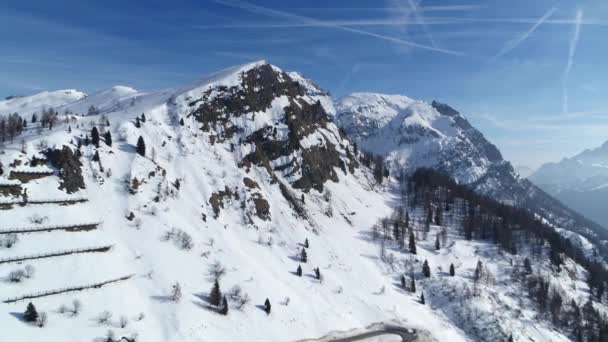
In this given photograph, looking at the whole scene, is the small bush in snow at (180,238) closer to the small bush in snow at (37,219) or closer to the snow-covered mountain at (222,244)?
the snow-covered mountain at (222,244)

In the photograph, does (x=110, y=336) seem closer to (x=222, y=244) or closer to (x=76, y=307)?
(x=76, y=307)

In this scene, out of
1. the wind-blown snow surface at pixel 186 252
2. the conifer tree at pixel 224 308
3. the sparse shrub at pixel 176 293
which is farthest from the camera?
the conifer tree at pixel 224 308

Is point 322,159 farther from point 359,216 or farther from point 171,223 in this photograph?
point 171,223

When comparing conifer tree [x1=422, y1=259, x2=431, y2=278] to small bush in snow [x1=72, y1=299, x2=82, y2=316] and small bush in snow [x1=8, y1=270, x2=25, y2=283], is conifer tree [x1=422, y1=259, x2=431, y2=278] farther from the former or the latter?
small bush in snow [x1=8, y1=270, x2=25, y2=283]

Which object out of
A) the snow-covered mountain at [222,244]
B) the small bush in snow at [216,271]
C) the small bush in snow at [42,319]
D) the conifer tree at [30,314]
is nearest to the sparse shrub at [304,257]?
the snow-covered mountain at [222,244]

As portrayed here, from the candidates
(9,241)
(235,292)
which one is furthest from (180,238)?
(9,241)

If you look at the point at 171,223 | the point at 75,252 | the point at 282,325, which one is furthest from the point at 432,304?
the point at 75,252
